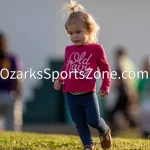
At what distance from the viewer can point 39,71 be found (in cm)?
1650

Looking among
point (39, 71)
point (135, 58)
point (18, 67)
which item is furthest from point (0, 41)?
point (135, 58)

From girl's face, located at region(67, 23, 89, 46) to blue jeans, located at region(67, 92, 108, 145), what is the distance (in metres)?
0.47

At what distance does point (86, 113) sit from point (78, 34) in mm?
711

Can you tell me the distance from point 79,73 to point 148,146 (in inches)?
47.4

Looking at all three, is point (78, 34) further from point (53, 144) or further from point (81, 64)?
point (53, 144)

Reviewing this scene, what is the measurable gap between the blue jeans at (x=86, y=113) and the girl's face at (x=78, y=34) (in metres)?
0.47

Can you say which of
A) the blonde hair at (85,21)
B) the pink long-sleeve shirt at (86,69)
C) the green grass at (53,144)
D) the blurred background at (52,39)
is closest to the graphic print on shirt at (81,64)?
Result: the pink long-sleeve shirt at (86,69)

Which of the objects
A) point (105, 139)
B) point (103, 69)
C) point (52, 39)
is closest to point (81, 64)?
point (103, 69)

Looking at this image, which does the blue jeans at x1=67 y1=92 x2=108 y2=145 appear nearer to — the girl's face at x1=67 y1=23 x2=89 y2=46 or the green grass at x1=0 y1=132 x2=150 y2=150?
the green grass at x1=0 y1=132 x2=150 y2=150

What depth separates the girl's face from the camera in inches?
271

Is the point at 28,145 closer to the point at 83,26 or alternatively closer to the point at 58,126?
the point at 83,26

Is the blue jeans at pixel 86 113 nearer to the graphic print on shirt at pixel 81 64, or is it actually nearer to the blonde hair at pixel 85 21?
the graphic print on shirt at pixel 81 64

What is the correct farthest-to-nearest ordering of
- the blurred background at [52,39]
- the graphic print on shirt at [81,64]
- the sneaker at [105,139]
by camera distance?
the blurred background at [52,39] < the sneaker at [105,139] < the graphic print on shirt at [81,64]

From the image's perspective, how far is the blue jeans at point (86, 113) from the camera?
6840mm
